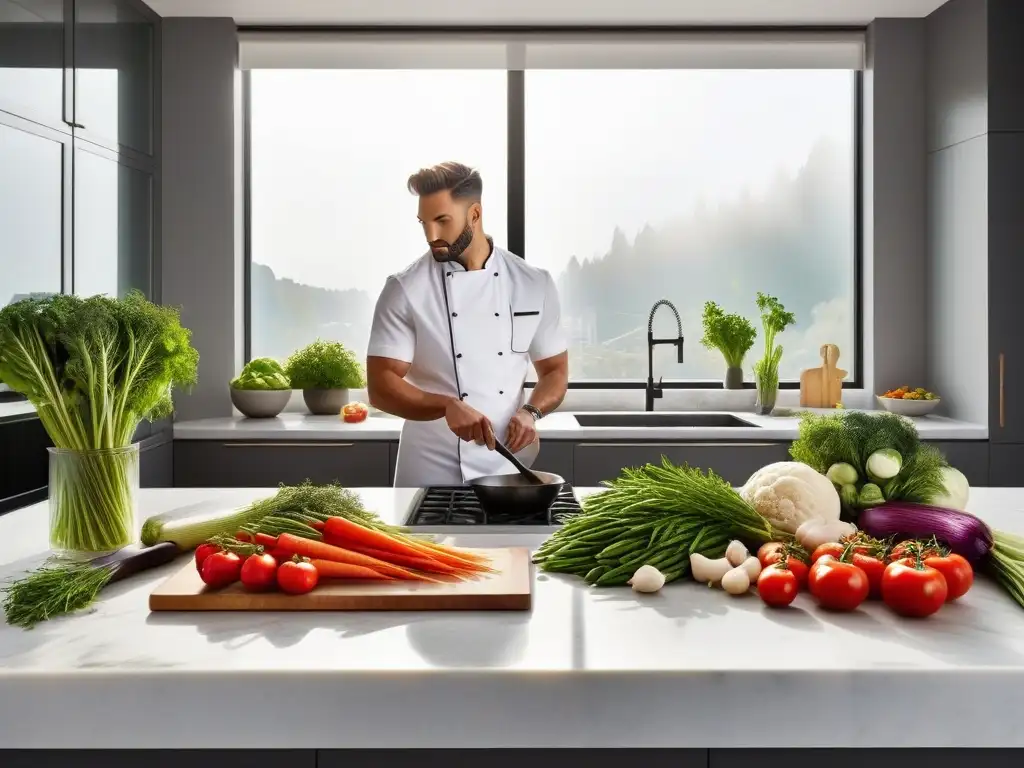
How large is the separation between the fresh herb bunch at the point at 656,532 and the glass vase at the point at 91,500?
689mm

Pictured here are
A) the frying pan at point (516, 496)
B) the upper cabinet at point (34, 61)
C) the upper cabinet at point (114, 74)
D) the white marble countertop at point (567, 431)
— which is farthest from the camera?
the white marble countertop at point (567, 431)

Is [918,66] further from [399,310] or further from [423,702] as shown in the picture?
[423,702]

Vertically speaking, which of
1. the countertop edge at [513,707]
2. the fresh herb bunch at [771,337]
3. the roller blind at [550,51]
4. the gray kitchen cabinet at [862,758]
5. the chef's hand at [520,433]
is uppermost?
the roller blind at [550,51]

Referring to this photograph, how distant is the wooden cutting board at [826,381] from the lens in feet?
13.1

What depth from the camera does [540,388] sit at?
269cm

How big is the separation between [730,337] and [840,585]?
118 inches

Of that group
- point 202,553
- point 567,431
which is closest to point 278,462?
point 567,431

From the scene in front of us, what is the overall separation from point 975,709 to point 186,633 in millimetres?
962

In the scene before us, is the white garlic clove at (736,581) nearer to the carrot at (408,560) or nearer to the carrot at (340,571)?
the carrot at (408,560)

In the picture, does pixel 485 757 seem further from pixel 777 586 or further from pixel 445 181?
pixel 445 181

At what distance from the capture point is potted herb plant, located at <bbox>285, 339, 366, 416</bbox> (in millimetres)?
3891

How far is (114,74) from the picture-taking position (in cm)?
345

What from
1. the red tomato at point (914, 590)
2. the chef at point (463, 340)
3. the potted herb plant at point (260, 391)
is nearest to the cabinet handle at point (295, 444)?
the potted herb plant at point (260, 391)

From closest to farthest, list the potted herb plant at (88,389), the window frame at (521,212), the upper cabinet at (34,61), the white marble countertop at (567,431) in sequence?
the potted herb plant at (88,389), the upper cabinet at (34,61), the white marble countertop at (567,431), the window frame at (521,212)
